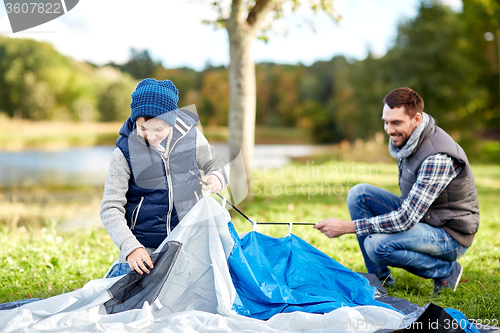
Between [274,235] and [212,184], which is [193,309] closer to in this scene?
[212,184]

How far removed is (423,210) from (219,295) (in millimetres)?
1485

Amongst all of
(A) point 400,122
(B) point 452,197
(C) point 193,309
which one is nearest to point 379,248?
(B) point 452,197

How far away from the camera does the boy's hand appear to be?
2.36 metres

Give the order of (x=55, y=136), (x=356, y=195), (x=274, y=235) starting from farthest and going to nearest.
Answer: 1. (x=55, y=136)
2. (x=274, y=235)
3. (x=356, y=195)

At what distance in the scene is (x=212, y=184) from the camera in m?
Result: 2.37

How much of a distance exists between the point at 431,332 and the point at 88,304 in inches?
68.7

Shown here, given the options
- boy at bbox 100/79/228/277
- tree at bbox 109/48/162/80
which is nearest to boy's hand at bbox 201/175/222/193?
boy at bbox 100/79/228/277

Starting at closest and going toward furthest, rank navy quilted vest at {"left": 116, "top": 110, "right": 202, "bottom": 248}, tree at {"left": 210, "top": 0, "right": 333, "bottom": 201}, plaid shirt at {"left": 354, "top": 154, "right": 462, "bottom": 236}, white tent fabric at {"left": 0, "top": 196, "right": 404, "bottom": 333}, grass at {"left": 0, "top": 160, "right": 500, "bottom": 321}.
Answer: white tent fabric at {"left": 0, "top": 196, "right": 404, "bottom": 333} < navy quilted vest at {"left": 116, "top": 110, "right": 202, "bottom": 248} < plaid shirt at {"left": 354, "top": 154, "right": 462, "bottom": 236} < grass at {"left": 0, "top": 160, "right": 500, "bottom": 321} < tree at {"left": 210, "top": 0, "right": 333, "bottom": 201}

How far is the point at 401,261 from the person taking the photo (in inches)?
103

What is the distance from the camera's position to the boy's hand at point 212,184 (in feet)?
7.73

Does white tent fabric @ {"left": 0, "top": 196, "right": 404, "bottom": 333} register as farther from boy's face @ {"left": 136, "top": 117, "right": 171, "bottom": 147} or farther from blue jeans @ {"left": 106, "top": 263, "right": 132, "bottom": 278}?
boy's face @ {"left": 136, "top": 117, "right": 171, "bottom": 147}

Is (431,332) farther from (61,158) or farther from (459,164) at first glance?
(61,158)

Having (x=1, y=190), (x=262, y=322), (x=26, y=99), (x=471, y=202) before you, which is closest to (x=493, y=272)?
(x=471, y=202)

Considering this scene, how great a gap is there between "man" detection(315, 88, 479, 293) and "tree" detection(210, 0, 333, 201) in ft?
10.1
